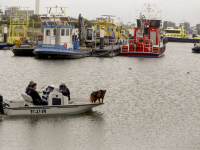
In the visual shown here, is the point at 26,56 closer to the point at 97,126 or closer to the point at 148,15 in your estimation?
the point at 148,15

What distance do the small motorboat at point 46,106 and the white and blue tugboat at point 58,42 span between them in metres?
24.3

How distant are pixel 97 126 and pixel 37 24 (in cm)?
7082

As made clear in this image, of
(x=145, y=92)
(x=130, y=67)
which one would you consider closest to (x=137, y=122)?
(x=145, y=92)

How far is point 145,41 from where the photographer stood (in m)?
47.6

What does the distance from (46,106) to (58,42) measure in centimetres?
2680

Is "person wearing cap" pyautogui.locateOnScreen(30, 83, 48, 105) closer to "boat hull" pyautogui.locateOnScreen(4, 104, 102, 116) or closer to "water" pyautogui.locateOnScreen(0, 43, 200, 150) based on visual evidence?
"boat hull" pyautogui.locateOnScreen(4, 104, 102, 116)

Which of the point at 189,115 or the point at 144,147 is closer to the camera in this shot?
the point at 144,147

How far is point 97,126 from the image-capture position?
1573cm

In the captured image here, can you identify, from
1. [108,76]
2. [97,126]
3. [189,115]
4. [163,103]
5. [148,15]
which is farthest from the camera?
[148,15]

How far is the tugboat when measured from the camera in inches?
1864

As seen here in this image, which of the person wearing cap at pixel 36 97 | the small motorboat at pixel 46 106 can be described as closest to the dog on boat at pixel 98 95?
the small motorboat at pixel 46 106

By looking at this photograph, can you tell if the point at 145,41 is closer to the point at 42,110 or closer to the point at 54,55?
the point at 54,55

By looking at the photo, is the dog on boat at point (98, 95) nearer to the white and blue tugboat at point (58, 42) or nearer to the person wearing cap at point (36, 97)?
the person wearing cap at point (36, 97)

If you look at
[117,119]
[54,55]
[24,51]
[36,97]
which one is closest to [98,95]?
[117,119]
